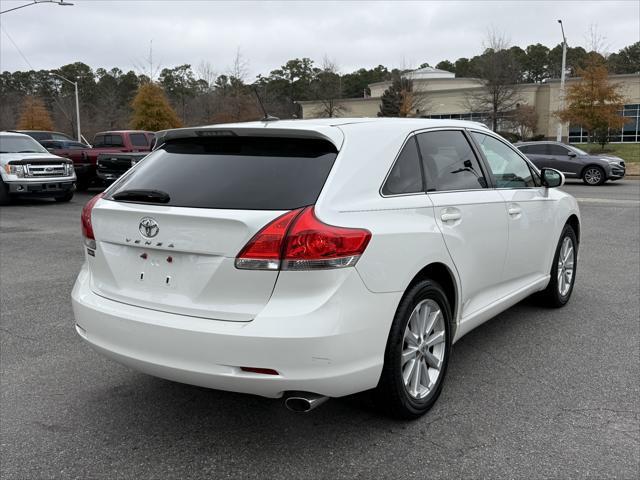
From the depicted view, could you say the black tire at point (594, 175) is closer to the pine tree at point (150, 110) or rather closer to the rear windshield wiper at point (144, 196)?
the rear windshield wiper at point (144, 196)

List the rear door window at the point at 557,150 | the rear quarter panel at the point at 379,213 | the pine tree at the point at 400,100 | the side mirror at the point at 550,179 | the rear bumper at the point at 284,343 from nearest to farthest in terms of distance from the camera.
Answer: the rear bumper at the point at 284,343
the rear quarter panel at the point at 379,213
the side mirror at the point at 550,179
the rear door window at the point at 557,150
the pine tree at the point at 400,100

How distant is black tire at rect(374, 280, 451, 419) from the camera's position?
310cm

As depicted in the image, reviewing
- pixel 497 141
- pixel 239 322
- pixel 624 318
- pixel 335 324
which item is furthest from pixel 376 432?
pixel 624 318

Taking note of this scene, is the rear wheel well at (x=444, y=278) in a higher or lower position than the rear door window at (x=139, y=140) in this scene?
lower

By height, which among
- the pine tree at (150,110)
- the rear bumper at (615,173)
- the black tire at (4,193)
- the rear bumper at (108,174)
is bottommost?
the rear bumper at (615,173)

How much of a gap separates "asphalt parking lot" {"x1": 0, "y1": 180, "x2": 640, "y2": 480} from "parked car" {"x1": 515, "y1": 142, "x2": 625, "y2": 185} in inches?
686

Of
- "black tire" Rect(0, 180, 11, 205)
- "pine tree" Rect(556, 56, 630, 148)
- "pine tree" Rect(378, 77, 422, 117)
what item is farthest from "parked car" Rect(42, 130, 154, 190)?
"pine tree" Rect(378, 77, 422, 117)

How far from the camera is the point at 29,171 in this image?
15570 mm

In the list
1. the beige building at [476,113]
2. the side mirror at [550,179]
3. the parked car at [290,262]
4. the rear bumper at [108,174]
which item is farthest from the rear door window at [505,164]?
the beige building at [476,113]

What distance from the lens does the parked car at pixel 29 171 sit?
1545 centimetres

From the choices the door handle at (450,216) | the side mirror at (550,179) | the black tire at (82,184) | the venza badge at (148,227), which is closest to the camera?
the venza badge at (148,227)

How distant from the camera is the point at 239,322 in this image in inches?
110

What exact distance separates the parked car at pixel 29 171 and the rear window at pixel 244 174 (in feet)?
45.1

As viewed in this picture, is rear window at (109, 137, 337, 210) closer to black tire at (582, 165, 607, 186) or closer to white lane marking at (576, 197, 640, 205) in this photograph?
white lane marking at (576, 197, 640, 205)
